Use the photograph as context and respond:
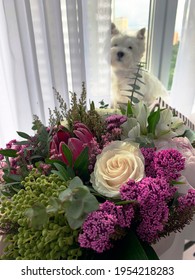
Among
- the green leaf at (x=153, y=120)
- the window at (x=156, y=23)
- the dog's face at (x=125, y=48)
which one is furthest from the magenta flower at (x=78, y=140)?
the window at (x=156, y=23)

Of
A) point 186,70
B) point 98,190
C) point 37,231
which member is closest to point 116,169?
point 98,190

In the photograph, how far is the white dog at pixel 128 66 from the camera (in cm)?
131

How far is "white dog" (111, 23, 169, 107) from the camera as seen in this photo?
4.31 ft

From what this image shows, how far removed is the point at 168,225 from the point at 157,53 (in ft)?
4.02

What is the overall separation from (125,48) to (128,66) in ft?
0.31

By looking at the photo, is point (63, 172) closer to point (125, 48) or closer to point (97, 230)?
point (97, 230)

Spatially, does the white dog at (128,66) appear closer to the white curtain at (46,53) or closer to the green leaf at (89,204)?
the white curtain at (46,53)

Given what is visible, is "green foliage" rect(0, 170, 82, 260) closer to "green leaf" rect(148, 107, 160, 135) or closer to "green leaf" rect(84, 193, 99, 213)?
"green leaf" rect(84, 193, 99, 213)

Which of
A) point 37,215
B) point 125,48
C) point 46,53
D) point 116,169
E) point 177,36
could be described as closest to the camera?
point 37,215

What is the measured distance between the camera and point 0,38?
1.09 m

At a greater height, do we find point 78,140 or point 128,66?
point 78,140

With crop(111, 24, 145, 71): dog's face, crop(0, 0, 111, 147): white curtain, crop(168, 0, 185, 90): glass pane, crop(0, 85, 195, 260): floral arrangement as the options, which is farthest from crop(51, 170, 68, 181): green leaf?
crop(168, 0, 185, 90): glass pane

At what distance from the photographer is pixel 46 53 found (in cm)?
115
